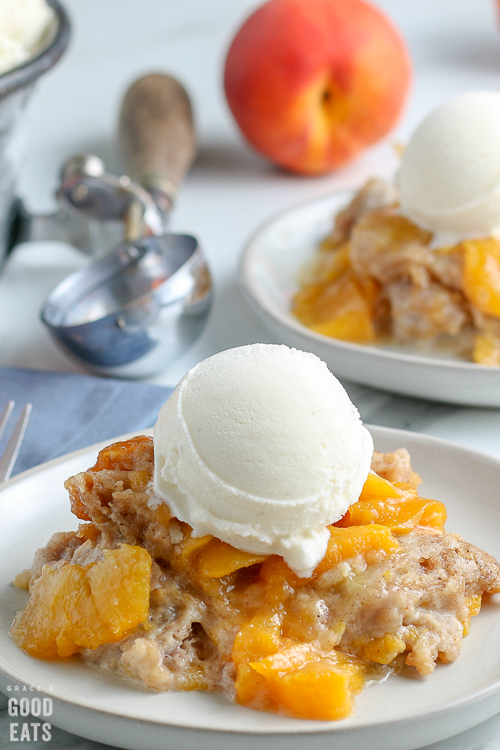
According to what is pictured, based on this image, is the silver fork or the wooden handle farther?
the wooden handle

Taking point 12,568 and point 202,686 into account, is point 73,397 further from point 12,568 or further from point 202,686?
point 202,686

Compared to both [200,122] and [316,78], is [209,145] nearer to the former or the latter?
[200,122]

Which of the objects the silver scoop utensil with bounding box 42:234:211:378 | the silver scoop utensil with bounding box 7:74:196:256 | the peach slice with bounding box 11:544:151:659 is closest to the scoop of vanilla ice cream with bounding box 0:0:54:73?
the silver scoop utensil with bounding box 7:74:196:256

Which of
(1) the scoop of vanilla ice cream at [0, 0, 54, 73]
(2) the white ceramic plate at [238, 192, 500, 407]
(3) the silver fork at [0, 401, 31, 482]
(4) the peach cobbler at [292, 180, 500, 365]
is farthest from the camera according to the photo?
(1) the scoop of vanilla ice cream at [0, 0, 54, 73]

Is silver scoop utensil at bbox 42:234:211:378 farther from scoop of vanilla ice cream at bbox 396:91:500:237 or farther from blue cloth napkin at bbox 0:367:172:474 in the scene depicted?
scoop of vanilla ice cream at bbox 396:91:500:237

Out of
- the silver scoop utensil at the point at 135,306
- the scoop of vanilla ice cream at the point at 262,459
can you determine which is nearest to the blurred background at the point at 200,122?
the silver scoop utensil at the point at 135,306

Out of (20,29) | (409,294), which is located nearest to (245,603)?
(409,294)
